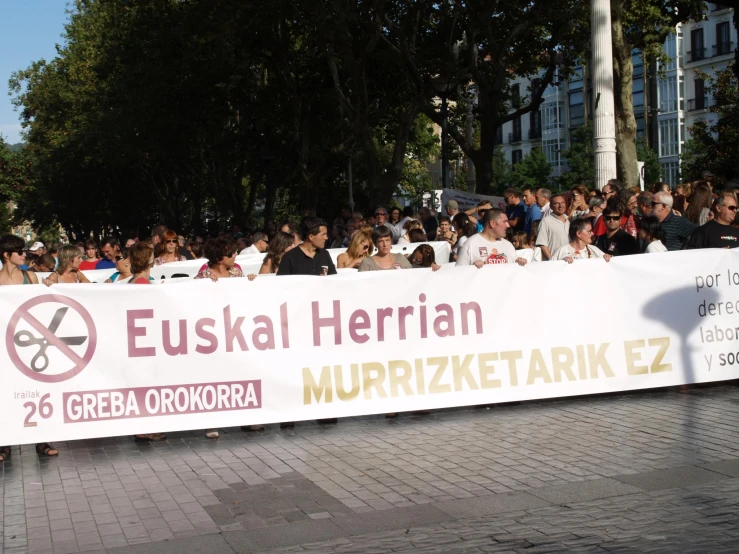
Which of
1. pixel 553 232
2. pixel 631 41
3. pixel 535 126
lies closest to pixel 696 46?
pixel 535 126

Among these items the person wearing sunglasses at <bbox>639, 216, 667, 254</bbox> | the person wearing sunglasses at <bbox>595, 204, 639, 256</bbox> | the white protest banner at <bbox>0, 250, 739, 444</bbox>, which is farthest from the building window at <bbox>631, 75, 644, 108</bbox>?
the white protest banner at <bbox>0, 250, 739, 444</bbox>

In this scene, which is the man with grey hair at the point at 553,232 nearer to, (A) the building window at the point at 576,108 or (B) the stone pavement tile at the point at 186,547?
(B) the stone pavement tile at the point at 186,547

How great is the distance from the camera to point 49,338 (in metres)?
8.86

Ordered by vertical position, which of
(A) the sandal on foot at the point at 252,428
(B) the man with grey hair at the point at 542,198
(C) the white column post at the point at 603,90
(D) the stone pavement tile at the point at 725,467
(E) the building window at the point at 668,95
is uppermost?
(E) the building window at the point at 668,95

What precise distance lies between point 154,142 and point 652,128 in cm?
4637

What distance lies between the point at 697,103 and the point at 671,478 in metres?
70.2

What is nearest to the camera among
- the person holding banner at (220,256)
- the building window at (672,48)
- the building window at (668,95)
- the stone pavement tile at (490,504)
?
the stone pavement tile at (490,504)

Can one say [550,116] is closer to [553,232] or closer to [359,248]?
[553,232]

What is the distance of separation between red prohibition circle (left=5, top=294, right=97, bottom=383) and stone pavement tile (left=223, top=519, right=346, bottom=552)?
2.95m

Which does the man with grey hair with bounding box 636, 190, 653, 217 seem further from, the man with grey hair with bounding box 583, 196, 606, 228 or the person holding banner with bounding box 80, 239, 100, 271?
the person holding banner with bounding box 80, 239, 100, 271

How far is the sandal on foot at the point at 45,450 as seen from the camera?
897 centimetres

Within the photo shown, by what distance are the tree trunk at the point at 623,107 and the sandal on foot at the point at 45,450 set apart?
1410 cm

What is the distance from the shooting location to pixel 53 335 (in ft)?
29.1

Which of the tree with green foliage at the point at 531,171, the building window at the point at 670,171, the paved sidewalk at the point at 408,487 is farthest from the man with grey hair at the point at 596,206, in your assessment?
the tree with green foliage at the point at 531,171
